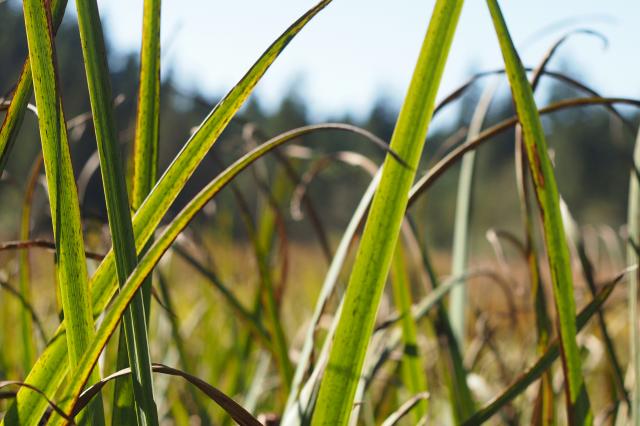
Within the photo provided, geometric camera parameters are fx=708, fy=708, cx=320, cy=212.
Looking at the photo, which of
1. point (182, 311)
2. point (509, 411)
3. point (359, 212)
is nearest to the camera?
point (359, 212)

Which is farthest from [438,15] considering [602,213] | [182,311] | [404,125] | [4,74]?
[602,213]

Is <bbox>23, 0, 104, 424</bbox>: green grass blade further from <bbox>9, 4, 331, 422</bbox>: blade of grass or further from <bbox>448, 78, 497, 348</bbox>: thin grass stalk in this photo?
<bbox>448, 78, 497, 348</bbox>: thin grass stalk

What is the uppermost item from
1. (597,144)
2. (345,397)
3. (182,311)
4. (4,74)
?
(597,144)

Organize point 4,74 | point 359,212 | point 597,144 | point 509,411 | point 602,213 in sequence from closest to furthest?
point 359,212
point 509,411
point 4,74
point 602,213
point 597,144

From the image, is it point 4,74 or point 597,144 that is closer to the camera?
point 4,74

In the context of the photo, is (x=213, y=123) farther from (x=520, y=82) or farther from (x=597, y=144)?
(x=597, y=144)

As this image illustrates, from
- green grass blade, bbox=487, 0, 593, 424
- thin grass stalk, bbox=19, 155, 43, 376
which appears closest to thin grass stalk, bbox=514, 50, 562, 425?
green grass blade, bbox=487, 0, 593, 424

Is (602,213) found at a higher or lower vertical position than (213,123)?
higher
